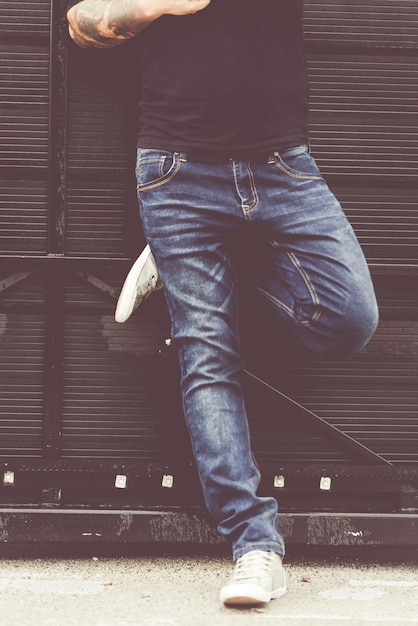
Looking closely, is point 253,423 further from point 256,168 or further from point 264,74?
point 264,74

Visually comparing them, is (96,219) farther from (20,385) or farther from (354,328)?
(354,328)

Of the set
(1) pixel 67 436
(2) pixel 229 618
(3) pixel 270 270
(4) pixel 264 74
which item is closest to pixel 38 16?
(4) pixel 264 74

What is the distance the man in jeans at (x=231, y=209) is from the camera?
9.17 ft

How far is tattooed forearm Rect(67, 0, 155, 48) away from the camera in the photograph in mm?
2875

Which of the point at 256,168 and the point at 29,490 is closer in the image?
the point at 256,168

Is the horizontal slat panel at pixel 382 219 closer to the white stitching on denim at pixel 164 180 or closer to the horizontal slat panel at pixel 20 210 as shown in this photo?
the white stitching on denim at pixel 164 180

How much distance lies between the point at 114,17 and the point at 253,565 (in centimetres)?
158

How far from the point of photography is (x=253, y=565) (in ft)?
8.93

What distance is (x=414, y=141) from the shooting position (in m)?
3.40

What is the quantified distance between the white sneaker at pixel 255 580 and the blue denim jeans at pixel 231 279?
32 millimetres

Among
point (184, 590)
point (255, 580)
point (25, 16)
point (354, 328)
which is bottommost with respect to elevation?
point (184, 590)

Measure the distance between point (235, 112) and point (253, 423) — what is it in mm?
1113

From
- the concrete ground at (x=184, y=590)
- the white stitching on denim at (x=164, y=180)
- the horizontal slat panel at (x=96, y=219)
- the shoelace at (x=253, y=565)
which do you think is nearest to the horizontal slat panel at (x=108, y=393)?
the horizontal slat panel at (x=96, y=219)

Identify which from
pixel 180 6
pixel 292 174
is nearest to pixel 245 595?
pixel 292 174
